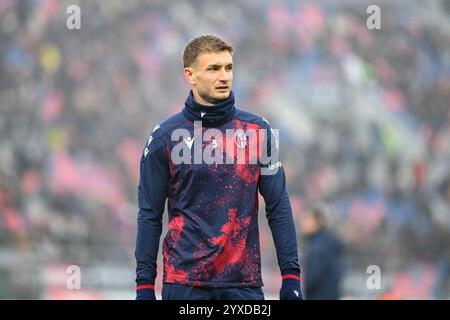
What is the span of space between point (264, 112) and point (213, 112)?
12063mm

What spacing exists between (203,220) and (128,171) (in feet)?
38.1

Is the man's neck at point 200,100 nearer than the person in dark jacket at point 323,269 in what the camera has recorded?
Yes

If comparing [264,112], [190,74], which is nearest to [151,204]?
[190,74]

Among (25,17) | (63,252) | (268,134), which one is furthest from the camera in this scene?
(25,17)

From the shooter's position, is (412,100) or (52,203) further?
(412,100)

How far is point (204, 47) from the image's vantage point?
5594mm

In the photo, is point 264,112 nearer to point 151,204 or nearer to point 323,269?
point 323,269

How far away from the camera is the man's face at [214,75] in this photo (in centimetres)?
556

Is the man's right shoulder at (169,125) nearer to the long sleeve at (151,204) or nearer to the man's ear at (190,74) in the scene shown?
the long sleeve at (151,204)

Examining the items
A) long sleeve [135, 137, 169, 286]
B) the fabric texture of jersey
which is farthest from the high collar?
long sleeve [135, 137, 169, 286]

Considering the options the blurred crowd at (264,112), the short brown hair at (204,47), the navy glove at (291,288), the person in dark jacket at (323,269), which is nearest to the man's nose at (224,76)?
the short brown hair at (204,47)

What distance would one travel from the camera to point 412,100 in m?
18.2

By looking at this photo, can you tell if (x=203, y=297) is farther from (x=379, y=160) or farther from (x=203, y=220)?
(x=379, y=160)
